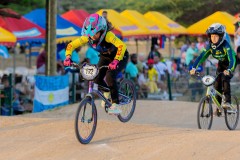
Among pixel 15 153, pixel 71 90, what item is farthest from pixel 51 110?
pixel 15 153

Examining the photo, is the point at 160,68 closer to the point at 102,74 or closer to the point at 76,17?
the point at 76,17

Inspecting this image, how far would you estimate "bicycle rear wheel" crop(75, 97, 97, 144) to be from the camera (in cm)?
1022

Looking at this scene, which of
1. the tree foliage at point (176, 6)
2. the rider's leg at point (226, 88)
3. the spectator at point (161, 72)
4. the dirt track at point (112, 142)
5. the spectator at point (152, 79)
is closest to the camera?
the dirt track at point (112, 142)

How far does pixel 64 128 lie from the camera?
1155 cm

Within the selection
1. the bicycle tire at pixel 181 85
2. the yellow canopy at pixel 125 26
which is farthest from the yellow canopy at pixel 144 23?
the bicycle tire at pixel 181 85

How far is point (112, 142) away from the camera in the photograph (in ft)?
34.2

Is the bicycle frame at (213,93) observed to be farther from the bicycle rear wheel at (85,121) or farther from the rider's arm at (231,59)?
the bicycle rear wheel at (85,121)

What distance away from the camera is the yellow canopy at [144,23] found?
2527 centimetres

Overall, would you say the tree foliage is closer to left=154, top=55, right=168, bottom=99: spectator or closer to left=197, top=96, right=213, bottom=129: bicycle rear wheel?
left=154, top=55, right=168, bottom=99: spectator

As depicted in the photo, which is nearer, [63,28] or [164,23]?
[63,28]

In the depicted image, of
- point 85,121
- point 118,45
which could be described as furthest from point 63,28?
point 85,121

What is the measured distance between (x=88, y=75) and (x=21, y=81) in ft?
32.3

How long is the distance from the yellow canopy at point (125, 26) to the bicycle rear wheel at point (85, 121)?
41.0 feet

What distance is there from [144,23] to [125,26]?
6.73 ft
